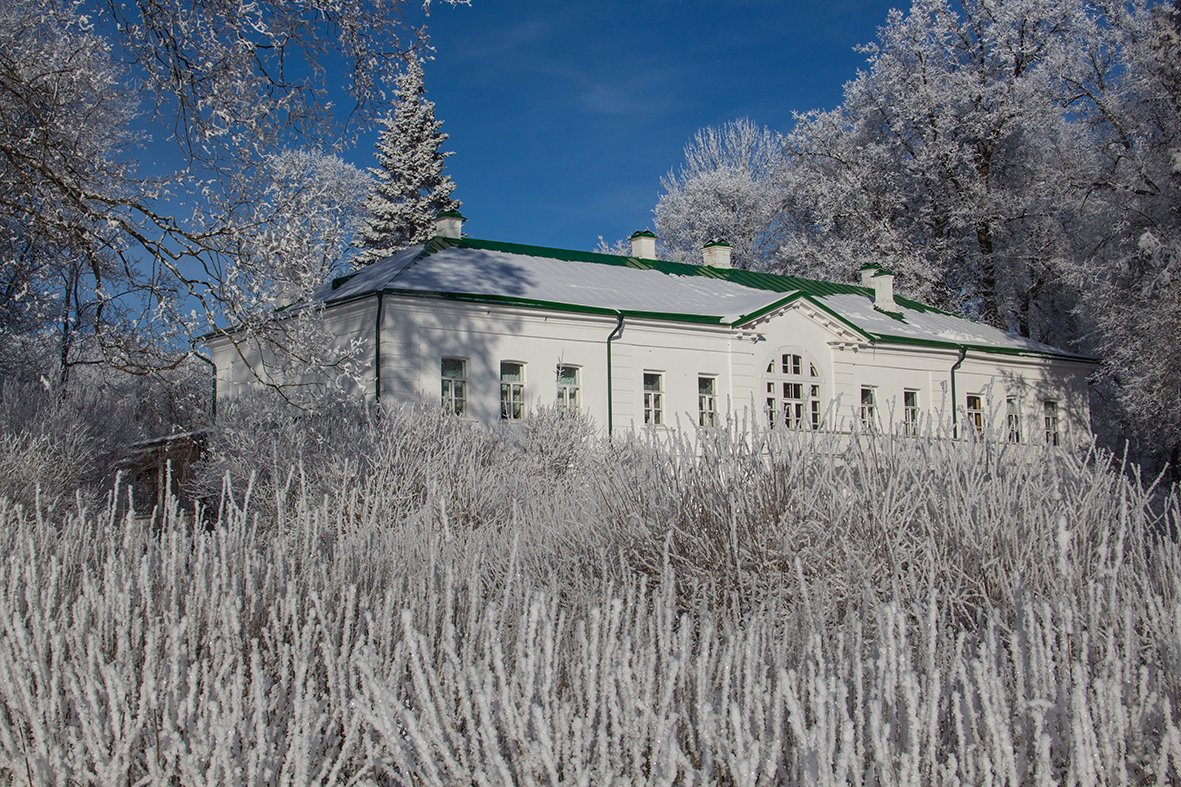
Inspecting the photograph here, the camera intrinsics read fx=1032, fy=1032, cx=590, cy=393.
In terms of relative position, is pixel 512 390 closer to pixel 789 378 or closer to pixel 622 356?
pixel 622 356

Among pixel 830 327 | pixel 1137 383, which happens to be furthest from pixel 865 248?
pixel 1137 383

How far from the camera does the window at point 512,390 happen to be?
21.1 meters

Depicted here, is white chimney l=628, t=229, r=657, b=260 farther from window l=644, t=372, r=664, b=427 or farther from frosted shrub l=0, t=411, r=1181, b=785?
frosted shrub l=0, t=411, r=1181, b=785

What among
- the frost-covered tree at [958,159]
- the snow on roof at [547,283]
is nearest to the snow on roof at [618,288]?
the snow on roof at [547,283]

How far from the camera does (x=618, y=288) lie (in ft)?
77.9

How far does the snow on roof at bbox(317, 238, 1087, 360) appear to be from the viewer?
69.3 feet

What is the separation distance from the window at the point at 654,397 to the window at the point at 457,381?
4.18 metres

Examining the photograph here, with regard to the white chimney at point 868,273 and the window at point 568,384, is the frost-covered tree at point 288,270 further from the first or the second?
the white chimney at point 868,273

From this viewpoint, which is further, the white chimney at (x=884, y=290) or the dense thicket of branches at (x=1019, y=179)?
the white chimney at (x=884, y=290)

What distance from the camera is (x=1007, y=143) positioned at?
3144 centimetres

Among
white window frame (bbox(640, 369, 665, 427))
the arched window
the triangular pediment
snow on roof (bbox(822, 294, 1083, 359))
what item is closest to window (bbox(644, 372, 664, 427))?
white window frame (bbox(640, 369, 665, 427))

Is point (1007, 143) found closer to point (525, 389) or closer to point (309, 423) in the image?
point (525, 389)

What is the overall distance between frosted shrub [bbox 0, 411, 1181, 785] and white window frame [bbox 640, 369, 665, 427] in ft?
45.5

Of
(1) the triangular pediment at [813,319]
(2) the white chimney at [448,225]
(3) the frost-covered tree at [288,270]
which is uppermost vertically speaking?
(2) the white chimney at [448,225]
